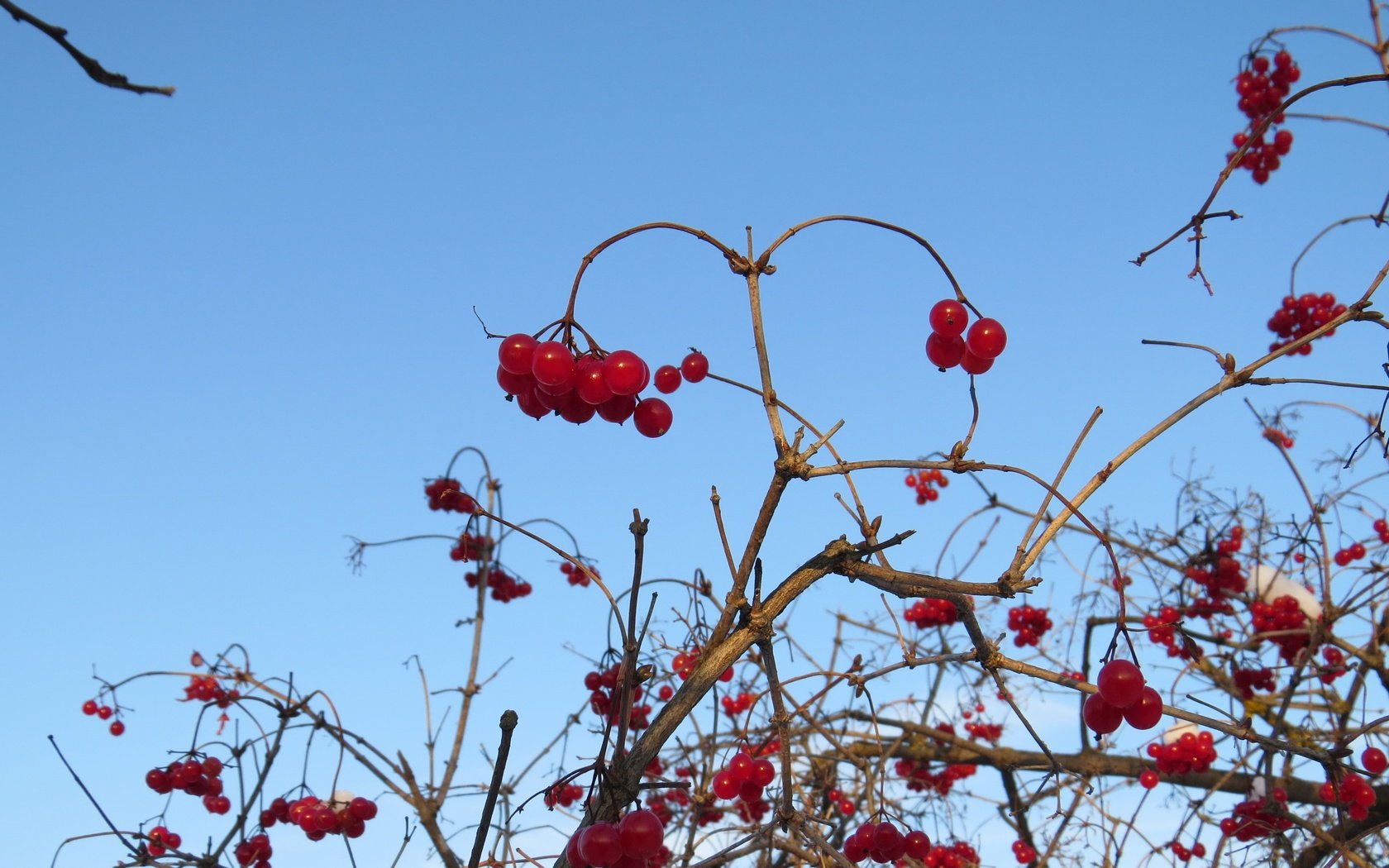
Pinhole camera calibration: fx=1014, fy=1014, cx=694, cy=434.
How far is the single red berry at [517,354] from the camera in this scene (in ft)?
6.09

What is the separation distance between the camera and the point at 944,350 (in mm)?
2041

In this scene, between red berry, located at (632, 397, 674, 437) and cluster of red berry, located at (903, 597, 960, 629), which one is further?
cluster of red berry, located at (903, 597, 960, 629)

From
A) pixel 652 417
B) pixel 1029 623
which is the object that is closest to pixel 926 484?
pixel 1029 623

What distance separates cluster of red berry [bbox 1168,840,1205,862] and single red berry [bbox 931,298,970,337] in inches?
127

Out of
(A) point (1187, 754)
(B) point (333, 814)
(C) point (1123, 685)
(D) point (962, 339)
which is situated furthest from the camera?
(A) point (1187, 754)


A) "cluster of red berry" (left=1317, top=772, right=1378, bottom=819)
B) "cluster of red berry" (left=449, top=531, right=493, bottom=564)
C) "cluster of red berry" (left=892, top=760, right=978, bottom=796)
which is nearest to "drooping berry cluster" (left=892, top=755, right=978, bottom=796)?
"cluster of red berry" (left=892, top=760, right=978, bottom=796)

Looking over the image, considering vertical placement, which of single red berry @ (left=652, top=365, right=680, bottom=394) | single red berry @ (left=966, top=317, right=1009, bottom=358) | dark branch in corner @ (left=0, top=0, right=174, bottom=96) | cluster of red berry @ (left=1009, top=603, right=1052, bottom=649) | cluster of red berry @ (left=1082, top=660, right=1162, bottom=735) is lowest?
cluster of red berry @ (left=1082, top=660, right=1162, bottom=735)

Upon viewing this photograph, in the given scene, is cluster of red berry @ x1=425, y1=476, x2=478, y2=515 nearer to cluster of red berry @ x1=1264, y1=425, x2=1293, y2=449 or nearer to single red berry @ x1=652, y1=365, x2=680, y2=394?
single red berry @ x1=652, y1=365, x2=680, y2=394

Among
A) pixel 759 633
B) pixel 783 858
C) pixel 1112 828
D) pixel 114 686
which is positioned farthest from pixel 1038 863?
pixel 114 686

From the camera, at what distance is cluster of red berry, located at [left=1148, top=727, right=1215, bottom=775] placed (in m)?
3.87

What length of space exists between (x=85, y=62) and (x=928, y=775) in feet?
17.5

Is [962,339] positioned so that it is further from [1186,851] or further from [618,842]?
[1186,851]

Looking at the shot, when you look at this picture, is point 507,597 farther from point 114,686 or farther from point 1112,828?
point 1112,828

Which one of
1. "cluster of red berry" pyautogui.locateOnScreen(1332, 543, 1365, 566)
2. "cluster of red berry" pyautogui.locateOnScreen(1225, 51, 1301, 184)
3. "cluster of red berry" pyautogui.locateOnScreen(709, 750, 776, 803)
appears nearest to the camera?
"cluster of red berry" pyautogui.locateOnScreen(709, 750, 776, 803)
